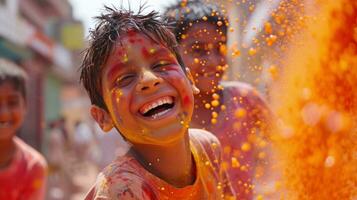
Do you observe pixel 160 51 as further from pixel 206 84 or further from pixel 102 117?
pixel 206 84

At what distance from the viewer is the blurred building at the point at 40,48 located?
1501cm

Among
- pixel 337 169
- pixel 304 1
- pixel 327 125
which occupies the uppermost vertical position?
pixel 304 1

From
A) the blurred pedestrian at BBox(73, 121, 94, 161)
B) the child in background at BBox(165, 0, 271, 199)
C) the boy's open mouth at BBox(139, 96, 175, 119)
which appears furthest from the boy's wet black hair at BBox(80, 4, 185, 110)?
the blurred pedestrian at BBox(73, 121, 94, 161)

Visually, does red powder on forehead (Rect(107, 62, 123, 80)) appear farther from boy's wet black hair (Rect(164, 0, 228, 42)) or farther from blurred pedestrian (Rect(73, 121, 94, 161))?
blurred pedestrian (Rect(73, 121, 94, 161))

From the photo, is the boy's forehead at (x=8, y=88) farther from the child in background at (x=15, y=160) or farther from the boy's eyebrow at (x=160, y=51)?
the boy's eyebrow at (x=160, y=51)

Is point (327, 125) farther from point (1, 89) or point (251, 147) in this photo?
point (1, 89)

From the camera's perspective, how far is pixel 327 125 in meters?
2.13

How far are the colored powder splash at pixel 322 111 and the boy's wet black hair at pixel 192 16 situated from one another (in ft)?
1.45

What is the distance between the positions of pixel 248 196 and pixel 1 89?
85.2 inches

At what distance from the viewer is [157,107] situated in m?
1.95

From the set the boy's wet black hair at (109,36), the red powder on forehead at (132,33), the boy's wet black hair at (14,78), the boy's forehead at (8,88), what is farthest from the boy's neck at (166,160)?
the boy's wet black hair at (14,78)

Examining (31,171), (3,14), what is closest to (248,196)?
(31,171)

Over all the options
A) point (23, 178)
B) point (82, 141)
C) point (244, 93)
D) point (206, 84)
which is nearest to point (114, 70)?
point (206, 84)

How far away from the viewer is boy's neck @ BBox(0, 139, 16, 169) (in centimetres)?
364
